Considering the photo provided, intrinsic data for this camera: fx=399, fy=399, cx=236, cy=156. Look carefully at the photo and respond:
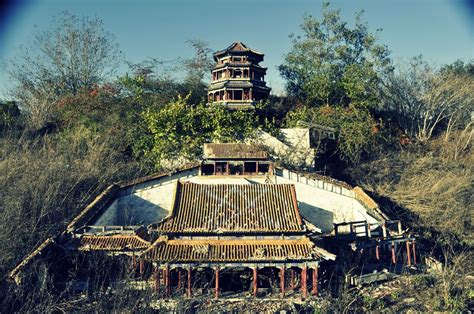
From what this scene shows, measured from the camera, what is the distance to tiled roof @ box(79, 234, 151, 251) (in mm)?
17766

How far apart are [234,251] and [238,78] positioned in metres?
18.0

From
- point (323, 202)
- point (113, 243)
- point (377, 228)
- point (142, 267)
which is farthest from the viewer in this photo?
point (323, 202)

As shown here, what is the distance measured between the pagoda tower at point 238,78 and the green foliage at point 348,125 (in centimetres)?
344

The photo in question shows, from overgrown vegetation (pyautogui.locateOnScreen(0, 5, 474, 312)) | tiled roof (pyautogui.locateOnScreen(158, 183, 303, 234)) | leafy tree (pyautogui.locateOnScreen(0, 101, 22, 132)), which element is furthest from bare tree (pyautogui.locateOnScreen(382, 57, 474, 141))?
leafy tree (pyautogui.locateOnScreen(0, 101, 22, 132))

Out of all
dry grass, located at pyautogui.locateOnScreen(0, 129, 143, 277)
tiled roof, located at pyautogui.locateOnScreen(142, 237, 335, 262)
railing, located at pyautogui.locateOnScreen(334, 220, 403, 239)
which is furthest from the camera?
railing, located at pyautogui.locateOnScreen(334, 220, 403, 239)

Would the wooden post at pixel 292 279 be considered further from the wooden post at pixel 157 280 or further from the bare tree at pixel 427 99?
the bare tree at pixel 427 99

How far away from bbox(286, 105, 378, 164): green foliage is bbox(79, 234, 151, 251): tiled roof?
1540 cm

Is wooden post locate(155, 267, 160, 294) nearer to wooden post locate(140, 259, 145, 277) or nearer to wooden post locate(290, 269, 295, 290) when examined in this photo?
wooden post locate(140, 259, 145, 277)

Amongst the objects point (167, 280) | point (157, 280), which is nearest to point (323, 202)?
point (167, 280)

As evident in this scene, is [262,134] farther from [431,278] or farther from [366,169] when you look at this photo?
[431,278]

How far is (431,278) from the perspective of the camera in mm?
17906

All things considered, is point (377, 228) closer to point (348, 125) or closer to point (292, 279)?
point (292, 279)

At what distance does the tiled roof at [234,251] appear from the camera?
1630 centimetres

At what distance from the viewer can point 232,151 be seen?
25.8 m
